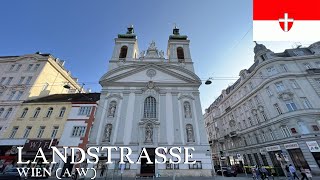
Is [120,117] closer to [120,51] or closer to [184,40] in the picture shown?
[120,51]

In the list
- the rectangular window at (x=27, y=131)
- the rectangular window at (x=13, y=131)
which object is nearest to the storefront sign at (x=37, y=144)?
the rectangular window at (x=27, y=131)

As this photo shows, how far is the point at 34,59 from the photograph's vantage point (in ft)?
106

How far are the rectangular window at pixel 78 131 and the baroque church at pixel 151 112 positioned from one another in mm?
1795

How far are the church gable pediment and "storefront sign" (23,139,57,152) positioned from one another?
37.0 feet

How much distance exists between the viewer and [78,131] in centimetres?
2258

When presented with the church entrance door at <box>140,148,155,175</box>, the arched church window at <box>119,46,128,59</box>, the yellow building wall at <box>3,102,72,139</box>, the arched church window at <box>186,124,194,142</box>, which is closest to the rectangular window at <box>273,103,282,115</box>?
the arched church window at <box>186,124,194,142</box>

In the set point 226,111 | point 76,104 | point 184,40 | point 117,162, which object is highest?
point 184,40

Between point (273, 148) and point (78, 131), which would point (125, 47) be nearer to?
point (78, 131)

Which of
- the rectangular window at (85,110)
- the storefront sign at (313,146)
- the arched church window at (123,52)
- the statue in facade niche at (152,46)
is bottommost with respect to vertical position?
the storefront sign at (313,146)

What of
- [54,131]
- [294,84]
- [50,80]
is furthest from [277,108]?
[50,80]

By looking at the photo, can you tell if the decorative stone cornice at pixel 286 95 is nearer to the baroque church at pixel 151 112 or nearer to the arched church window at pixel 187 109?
the baroque church at pixel 151 112

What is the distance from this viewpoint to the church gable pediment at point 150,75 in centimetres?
2720

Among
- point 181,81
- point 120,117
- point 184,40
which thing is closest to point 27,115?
point 120,117

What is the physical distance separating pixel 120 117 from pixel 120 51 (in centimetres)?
1555
